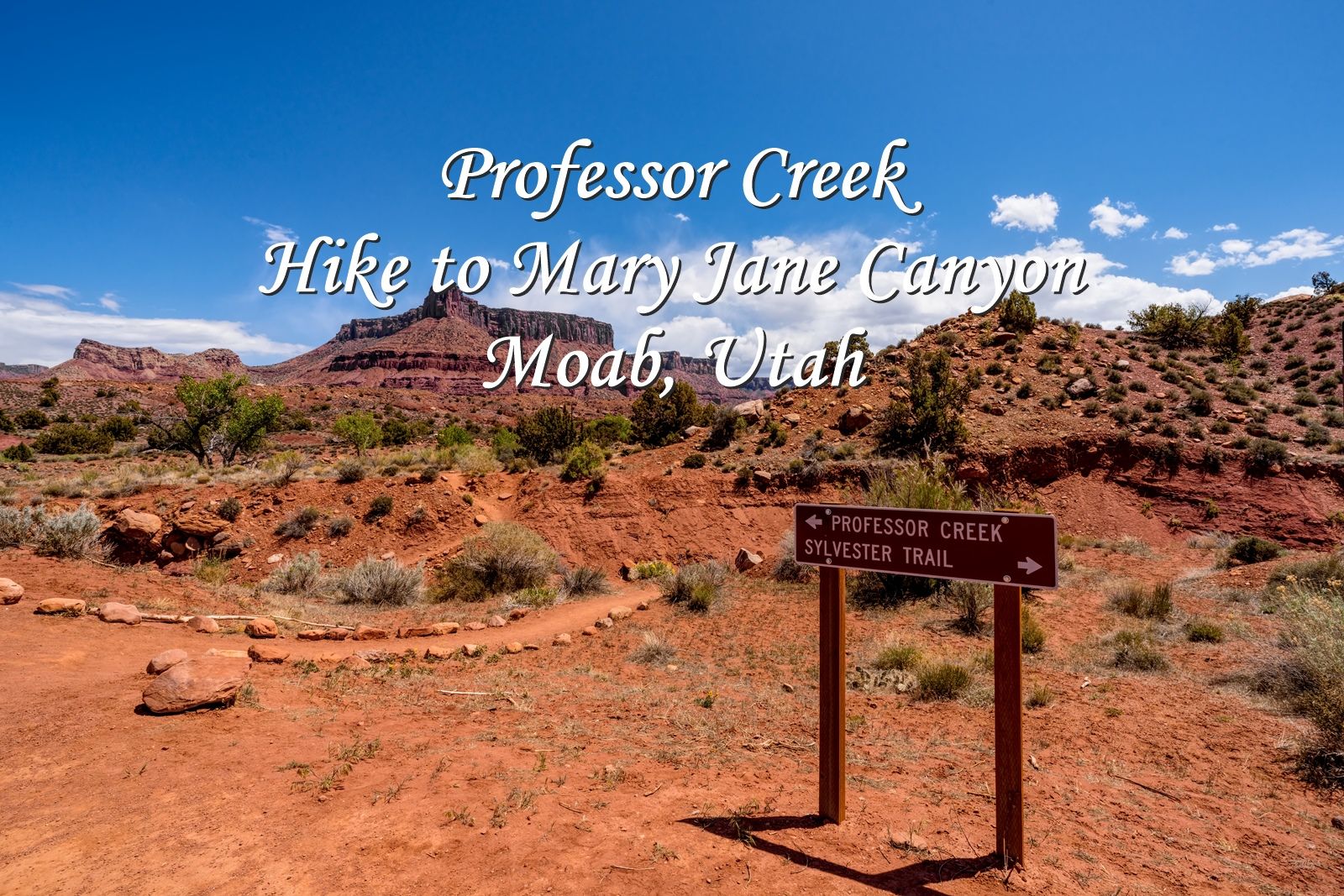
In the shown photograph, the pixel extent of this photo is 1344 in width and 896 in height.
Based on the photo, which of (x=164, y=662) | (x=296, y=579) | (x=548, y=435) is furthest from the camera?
(x=548, y=435)

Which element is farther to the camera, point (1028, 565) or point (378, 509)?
point (378, 509)

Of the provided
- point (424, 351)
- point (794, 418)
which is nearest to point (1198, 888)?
point (794, 418)

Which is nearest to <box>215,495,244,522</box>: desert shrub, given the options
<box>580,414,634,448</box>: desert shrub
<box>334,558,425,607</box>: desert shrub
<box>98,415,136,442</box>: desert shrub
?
<box>334,558,425,607</box>: desert shrub

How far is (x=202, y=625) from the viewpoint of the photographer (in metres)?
8.90

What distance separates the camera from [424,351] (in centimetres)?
10775

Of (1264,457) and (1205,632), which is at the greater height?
(1264,457)

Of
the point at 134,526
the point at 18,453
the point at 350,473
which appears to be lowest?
the point at 134,526

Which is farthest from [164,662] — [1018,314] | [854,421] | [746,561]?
[1018,314]

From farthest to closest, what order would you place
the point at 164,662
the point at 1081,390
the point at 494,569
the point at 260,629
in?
the point at 1081,390
the point at 494,569
the point at 260,629
the point at 164,662

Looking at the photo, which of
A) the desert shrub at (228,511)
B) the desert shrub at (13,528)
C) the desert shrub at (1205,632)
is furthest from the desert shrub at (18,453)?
the desert shrub at (1205,632)

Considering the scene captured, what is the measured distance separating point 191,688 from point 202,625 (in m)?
4.27

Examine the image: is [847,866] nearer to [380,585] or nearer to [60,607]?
[60,607]

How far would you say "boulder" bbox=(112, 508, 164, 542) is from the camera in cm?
1430

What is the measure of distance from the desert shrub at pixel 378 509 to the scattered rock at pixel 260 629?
9128 millimetres
